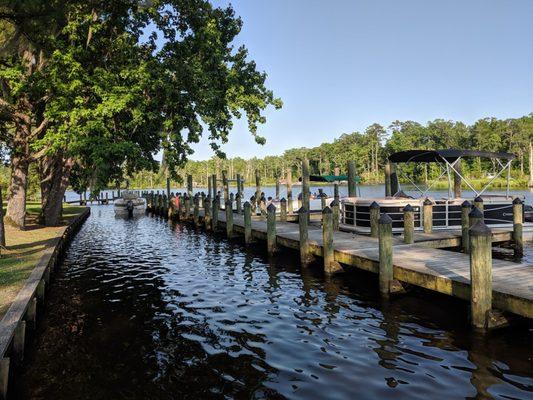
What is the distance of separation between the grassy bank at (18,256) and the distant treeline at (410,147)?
40.1m

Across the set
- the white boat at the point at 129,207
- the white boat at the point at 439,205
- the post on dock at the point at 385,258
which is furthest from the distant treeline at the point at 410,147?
the post on dock at the point at 385,258

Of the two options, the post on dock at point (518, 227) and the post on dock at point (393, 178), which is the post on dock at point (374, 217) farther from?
the post on dock at point (393, 178)

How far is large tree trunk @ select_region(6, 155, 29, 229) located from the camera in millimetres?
A: 19719

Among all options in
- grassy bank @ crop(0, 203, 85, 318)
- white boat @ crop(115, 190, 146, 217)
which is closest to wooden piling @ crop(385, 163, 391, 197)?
grassy bank @ crop(0, 203, 85, 318)

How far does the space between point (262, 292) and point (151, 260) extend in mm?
6742

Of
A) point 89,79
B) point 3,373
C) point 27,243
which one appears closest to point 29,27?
point 89,79

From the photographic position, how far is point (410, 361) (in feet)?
21.7

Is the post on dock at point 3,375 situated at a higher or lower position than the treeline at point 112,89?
lower

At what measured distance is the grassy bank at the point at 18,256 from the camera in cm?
847

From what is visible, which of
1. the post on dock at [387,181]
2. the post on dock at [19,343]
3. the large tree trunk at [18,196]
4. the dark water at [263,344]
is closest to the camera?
the dark water at [263,344]

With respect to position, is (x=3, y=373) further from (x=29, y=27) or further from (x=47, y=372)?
(x=29, y=27)

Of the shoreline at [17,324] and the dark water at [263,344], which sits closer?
the shoreline at [17,324]

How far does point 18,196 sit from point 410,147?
9769 cm

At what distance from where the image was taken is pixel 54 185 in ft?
76.1
